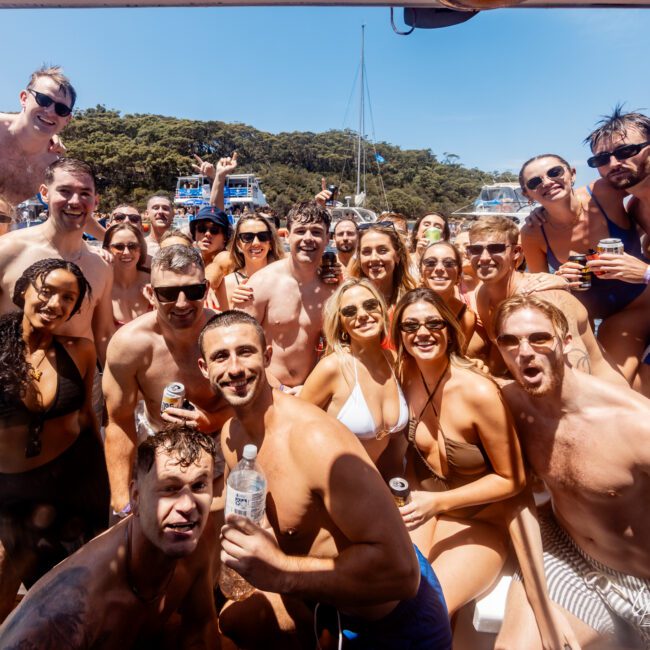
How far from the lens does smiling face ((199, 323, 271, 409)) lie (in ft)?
6.18

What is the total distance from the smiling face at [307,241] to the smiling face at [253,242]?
518 millimetres

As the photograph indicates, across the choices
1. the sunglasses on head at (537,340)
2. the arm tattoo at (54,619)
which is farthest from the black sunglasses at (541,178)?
the arm tattoo at (54,619)

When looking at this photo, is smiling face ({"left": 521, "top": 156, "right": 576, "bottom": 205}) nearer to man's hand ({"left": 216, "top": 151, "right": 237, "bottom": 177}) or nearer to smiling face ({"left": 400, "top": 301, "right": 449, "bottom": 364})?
smiling face ({"left": 400, "top": 301, "right": 449, "bottom": 364})

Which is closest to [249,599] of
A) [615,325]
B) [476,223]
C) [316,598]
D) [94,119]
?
[316,598]

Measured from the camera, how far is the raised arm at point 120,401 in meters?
2.57

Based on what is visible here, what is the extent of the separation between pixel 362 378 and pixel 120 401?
1491mm

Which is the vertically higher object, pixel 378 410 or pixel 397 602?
pixel 378 410

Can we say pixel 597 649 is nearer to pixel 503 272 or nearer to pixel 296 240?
pixel 503 272

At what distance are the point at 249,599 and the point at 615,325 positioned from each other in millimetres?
3020

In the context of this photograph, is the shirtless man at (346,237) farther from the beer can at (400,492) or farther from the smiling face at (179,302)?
the beer can at (400,492)

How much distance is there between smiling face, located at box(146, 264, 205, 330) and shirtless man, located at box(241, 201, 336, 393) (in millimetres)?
1013

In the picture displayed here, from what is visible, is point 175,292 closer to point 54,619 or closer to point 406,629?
point 54,619

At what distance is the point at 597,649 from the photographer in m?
2.12

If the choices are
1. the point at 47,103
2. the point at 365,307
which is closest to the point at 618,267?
the point at 365,307
